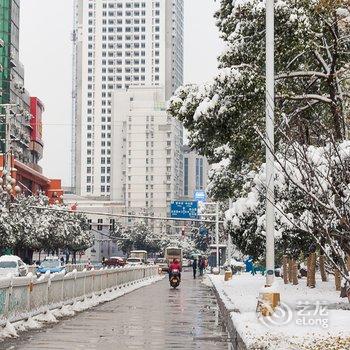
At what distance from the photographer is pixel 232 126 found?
24.5m

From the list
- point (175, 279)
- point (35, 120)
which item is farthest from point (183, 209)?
point (35, 120)

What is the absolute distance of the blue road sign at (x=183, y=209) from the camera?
72625mm

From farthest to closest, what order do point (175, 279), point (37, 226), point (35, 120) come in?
point (35, 120)
point (37, 226)
point (175, 279)

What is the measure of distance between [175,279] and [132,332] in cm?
2972

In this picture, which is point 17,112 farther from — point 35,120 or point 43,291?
point 43,291

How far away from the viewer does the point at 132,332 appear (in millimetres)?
18078

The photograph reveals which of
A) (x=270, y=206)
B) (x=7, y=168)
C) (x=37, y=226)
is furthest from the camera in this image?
(x=37, y=226)

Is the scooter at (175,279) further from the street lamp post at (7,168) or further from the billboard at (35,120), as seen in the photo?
the billboard at (35,120)

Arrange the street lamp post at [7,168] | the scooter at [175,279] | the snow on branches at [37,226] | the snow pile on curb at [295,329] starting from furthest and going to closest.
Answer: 1. the snow on branches at [37,226]
2. the scooter at [175,279]
3. the street lamp post at [7,168]
4. the snow pile on curb at [295,329]

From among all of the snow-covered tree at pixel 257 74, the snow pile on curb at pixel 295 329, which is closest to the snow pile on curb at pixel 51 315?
the snow pile on curb at pixel 295 329

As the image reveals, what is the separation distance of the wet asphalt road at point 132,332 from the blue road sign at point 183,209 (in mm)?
45550

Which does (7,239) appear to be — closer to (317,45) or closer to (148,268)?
(148,268)

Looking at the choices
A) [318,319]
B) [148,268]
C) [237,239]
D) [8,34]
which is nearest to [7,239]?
[148,268]

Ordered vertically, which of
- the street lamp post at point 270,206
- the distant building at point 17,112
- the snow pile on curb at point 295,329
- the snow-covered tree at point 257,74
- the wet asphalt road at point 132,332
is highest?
the distant building at point 17,112
